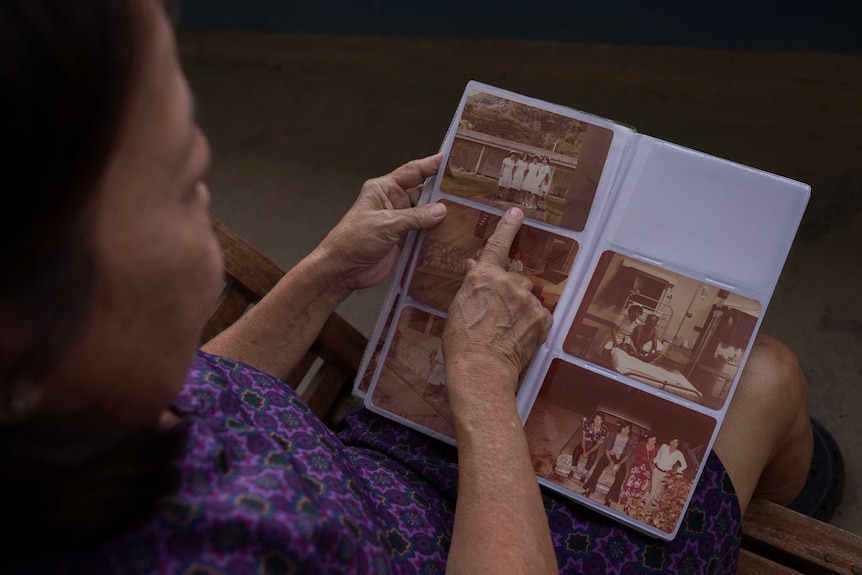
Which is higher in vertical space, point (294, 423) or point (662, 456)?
point (662, 456)

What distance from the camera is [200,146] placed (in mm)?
528

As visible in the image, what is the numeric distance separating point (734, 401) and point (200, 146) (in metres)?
0.73

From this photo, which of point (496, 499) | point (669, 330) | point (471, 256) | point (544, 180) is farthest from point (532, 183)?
point (496, 499)

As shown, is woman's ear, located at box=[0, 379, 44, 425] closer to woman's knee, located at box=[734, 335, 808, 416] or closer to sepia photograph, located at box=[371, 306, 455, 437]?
sepia photograph, located at box=[371, 306, 455, 437]

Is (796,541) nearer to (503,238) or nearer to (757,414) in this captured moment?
(757,414)

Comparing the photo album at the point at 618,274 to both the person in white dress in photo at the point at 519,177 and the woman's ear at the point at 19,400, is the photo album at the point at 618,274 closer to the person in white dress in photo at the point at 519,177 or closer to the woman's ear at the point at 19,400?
the person in white dress in photo at the point at 519,177

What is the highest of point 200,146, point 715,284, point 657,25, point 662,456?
point 657,25

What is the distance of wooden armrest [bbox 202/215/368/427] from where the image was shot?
107 cm

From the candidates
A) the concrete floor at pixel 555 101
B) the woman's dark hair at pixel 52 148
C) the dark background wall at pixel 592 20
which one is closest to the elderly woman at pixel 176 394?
the woman's dark hair at pixel 52 148

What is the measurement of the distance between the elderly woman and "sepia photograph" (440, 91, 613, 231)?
0.18 ft

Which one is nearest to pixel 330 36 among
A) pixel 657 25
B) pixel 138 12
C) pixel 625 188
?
pixel 657 25

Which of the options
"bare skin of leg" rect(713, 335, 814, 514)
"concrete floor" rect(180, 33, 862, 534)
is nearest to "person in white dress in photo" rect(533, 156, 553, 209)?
"bare skin of leg" rect(713, 335, 814, 514)

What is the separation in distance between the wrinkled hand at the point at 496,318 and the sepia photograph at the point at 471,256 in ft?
0.08

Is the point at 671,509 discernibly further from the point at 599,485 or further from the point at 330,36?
the point at 330,36
